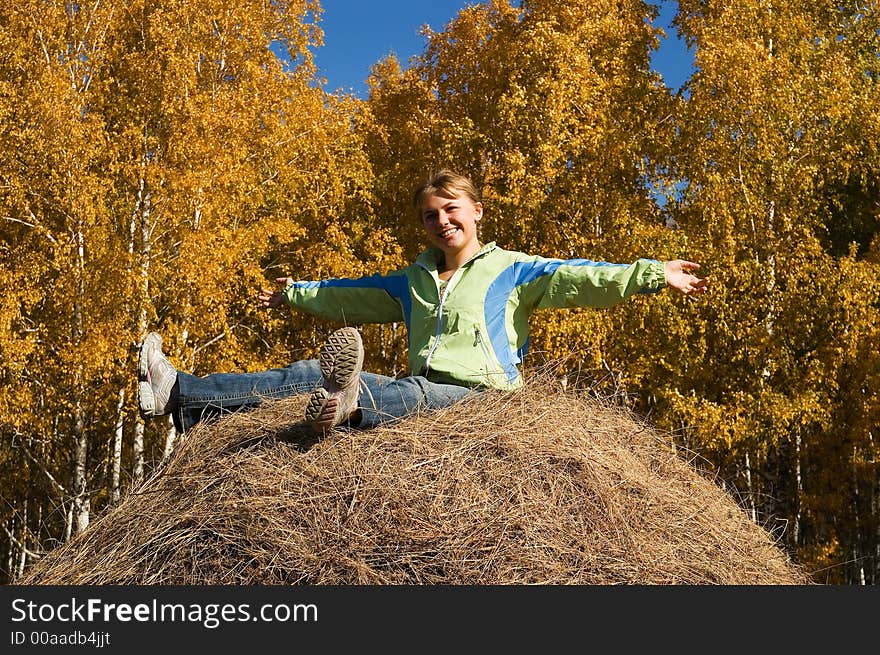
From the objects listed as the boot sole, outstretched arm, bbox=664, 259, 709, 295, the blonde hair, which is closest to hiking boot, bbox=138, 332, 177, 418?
the boot sole

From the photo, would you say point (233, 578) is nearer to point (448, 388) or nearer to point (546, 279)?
point (448, 388)

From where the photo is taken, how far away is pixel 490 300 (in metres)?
5.25

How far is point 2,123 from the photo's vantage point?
15398 mm

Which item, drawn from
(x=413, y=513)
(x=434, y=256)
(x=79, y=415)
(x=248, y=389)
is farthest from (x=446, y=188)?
(x=79, y=415)

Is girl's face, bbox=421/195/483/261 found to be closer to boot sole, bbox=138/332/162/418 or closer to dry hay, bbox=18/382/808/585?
Result: dry hay, bbox=18/382/808/585

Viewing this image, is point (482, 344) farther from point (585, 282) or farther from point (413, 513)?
point (413, 513)

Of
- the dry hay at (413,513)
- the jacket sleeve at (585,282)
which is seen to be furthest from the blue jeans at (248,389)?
the jacket sleeve at (585,282)

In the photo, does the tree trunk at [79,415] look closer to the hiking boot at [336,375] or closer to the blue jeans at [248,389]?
the blue jeans at [248,389]

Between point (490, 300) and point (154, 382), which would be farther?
point (490, 300)

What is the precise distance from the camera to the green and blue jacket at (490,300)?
201 inches

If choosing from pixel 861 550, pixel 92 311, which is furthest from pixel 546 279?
pixel 861 550

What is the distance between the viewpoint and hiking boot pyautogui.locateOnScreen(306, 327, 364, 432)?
4297mm

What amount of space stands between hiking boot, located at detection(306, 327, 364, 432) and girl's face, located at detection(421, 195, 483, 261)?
1225 mm

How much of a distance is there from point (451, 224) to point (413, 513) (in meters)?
1.73
